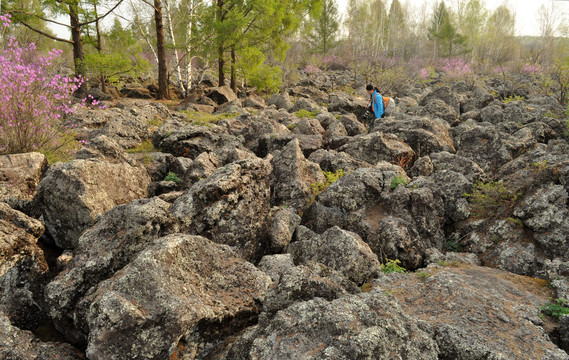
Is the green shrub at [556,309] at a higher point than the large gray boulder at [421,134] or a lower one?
lower

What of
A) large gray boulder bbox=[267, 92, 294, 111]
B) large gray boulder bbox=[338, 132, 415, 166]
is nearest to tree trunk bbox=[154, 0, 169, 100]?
large gray boulder bbox=[267, 92, 294, 111]

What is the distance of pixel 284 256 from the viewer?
224 inches

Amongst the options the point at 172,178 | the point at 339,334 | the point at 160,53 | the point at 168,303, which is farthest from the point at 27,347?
the point at 160,53

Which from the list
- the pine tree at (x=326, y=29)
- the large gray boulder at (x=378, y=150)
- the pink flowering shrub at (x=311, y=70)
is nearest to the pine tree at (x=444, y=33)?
the pine tree at (x=326, y=29)

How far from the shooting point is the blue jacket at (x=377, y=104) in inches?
590

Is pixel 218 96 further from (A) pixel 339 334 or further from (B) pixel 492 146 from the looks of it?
(A) pixel 339 334

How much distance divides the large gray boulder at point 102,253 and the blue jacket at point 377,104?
12276 millimetres

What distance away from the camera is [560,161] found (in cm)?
742

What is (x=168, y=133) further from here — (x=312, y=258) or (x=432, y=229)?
(x=432, y=229)

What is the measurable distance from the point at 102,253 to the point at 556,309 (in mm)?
6054

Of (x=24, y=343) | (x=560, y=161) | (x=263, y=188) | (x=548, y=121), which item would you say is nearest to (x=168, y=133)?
(x=263, y=188)

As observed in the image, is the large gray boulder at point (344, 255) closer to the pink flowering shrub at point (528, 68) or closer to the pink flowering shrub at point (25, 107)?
the pink flowering shrub at point (25, 107)

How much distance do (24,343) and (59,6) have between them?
21898 millimetres

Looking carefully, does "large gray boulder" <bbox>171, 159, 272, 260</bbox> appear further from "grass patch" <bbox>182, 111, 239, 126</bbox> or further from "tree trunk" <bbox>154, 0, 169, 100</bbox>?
"tree trunk" <bbox>154, 0, 169, 100</bbox>
